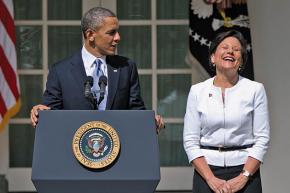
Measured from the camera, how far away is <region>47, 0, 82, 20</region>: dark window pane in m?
6.95

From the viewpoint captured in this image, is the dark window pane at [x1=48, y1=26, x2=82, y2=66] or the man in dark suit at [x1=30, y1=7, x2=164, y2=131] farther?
the dark window pane at [x1=48, y1=26, x2=82, y2=66]

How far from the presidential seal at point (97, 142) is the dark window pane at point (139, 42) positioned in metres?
3.70

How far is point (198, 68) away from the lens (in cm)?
641

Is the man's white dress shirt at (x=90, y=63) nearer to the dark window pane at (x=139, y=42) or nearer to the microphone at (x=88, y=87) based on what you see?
the microphone at (x=88, y=87)

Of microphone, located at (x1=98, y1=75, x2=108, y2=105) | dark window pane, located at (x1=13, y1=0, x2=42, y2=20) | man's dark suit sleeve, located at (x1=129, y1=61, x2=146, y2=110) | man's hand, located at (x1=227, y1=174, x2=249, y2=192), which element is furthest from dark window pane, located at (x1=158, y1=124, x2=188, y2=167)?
microphone, located at (x1=98, y1=75, x2=108, y2=105)

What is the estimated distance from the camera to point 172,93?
22.9 feet

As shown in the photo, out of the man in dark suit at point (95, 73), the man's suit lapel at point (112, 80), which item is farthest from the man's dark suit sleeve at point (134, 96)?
the man's suit lapel at point (112, 80)

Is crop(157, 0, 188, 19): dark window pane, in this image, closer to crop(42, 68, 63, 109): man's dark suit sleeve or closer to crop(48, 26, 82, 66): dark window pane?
crop(48, 26, 82, 66): dark window pane

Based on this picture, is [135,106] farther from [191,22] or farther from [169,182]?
[169,182]

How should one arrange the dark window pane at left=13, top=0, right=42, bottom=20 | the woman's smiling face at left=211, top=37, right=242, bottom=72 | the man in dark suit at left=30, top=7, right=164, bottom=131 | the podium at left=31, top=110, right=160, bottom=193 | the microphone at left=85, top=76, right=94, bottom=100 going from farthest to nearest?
1. the dark window pane at left=13, top=0, right=42, bottom=20
2. the woman's smiling face at left=211, top=37, right=242, bottom=72
3. the man in dark suit at left=30, top=7, right=164, bottom=131
4. the microphone at left=85, top=76, right=94, bottom=100
5. the podium at left=31, top=110, right=160, bottom=193

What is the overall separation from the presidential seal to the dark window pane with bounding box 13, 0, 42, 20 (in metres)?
3.83

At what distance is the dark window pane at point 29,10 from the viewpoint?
694cm

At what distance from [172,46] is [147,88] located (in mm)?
464

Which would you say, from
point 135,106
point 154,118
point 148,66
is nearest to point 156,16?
point 148,66
